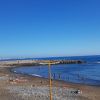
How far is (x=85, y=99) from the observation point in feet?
101

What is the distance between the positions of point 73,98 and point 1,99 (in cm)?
808

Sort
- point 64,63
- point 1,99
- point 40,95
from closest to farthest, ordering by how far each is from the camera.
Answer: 1. point 1,99
2. point 40,95
3. point 64,63

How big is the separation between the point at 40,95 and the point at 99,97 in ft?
24.0

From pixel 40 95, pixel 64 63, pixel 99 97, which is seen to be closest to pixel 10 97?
pixel 40 95

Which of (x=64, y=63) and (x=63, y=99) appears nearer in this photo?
(x=63, y=99)

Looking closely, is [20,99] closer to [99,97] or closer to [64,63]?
[99,97]

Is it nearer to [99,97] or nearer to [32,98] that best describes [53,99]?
[32,98]

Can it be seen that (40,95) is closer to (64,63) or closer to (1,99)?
(1,99)

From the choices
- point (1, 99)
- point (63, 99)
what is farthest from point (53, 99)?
point (1, 99)

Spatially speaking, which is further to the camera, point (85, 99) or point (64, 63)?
point (64, 63)

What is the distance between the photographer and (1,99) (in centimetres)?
2933

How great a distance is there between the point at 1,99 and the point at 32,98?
135 inches

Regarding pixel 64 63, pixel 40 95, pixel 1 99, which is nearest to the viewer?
pixel 1 99

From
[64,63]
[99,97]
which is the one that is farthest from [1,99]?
[64,63]
